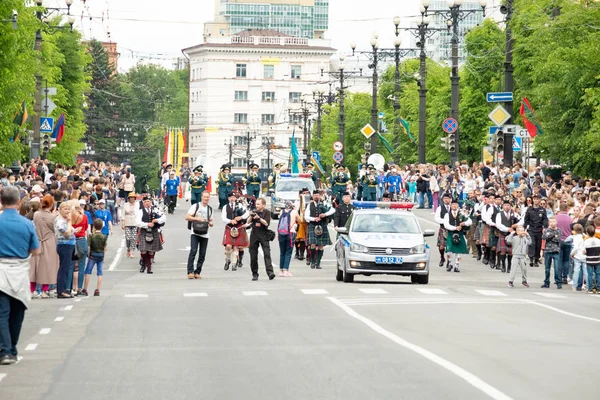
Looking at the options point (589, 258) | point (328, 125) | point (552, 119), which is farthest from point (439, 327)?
point (328, 125)

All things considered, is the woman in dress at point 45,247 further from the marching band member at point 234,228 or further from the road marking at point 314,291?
the marching band member at point 234,228

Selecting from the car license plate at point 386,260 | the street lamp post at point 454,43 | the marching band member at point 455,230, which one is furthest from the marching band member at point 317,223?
the street lamp post at point 454,43

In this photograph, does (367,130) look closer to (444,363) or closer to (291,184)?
(291,184)

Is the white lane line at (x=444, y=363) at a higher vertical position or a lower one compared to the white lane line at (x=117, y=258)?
higher

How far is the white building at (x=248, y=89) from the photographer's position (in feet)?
584

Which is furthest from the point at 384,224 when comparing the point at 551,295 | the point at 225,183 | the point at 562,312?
the point at 225,183

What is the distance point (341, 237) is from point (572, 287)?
504cm

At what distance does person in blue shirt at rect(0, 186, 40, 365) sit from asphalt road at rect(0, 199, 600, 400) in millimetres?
370

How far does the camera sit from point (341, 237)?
98.4ft

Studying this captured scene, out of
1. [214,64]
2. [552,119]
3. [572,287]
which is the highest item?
[214,64]

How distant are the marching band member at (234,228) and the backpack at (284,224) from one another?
885 millimetres

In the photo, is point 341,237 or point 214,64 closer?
point 341,237

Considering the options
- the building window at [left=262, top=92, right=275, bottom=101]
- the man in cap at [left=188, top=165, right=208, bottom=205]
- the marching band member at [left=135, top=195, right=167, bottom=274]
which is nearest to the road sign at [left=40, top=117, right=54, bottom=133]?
the man in cap at [left=188, top=165, right=208, bottom=205]

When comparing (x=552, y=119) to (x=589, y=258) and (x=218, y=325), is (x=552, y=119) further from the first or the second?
(x=218, y=325)
